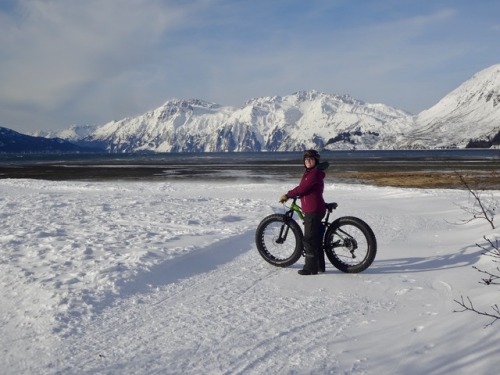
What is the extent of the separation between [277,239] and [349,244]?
1.50m

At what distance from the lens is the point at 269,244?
908cm

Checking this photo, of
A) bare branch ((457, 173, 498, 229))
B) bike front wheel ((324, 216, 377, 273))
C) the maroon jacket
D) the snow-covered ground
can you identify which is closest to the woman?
the maroon jacket

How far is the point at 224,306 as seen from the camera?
626 cm

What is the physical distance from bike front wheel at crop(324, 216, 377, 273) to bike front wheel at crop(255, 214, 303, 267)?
2.52ft

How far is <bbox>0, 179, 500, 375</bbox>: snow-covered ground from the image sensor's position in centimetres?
455

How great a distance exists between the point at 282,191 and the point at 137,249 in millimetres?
15622

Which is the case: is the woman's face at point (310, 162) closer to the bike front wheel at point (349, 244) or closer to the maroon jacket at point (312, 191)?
the maroon jacket at point (312, 191)

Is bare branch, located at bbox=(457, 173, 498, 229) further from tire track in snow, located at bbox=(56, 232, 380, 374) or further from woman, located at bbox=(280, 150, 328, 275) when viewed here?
tire track in snow, located at bbox=(56, 232, 380, 374)

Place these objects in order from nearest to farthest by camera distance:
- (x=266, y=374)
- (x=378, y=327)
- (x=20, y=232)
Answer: (x=266, y=374) < (x=378, y=327) < (x=20, y=232)

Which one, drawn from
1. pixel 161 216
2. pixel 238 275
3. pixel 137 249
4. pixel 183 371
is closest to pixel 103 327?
pixel 183 371

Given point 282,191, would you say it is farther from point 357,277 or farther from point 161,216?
point 357,277

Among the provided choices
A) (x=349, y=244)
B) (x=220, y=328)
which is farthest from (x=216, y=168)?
(x=220, y=328)

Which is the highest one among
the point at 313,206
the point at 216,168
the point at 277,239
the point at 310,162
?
the point at 310,162

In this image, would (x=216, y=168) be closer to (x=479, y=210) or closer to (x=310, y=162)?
(x=479, y=210)
